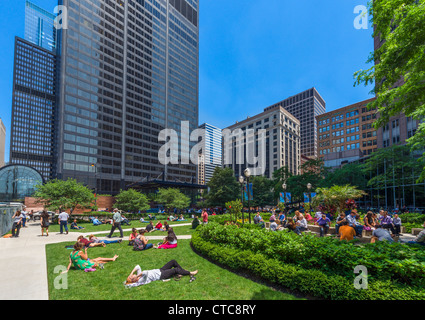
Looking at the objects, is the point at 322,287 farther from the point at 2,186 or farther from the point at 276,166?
the point at 276,166

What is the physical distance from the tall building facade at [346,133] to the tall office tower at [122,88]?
58.8 m

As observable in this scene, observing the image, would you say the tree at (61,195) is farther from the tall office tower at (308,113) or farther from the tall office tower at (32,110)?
the tall office tower at (32,110)

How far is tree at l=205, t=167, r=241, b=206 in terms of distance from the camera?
45.8 metres

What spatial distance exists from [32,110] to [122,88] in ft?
322

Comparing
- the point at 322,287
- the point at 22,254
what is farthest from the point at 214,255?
the point at 22,254

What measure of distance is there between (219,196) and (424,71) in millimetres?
40162

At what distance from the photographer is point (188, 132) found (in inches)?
4331

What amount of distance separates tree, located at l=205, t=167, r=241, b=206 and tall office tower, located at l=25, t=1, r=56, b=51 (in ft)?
542

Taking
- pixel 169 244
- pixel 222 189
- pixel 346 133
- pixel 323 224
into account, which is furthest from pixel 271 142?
pixel 169 244

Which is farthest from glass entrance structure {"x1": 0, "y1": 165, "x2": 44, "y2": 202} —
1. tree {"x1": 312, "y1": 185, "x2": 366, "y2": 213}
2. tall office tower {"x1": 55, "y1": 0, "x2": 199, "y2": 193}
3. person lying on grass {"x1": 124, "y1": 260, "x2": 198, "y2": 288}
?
tree {"x1": 312, "y1": 185, "x2": 366, "y2": 213}

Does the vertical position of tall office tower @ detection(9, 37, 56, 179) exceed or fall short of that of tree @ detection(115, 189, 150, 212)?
it exceeds it

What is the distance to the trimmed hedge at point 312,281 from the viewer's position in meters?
4.69

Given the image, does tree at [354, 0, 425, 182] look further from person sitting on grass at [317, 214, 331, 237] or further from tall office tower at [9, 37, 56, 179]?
tall office tower at [9, 37, 56, 179]

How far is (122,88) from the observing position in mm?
87750
